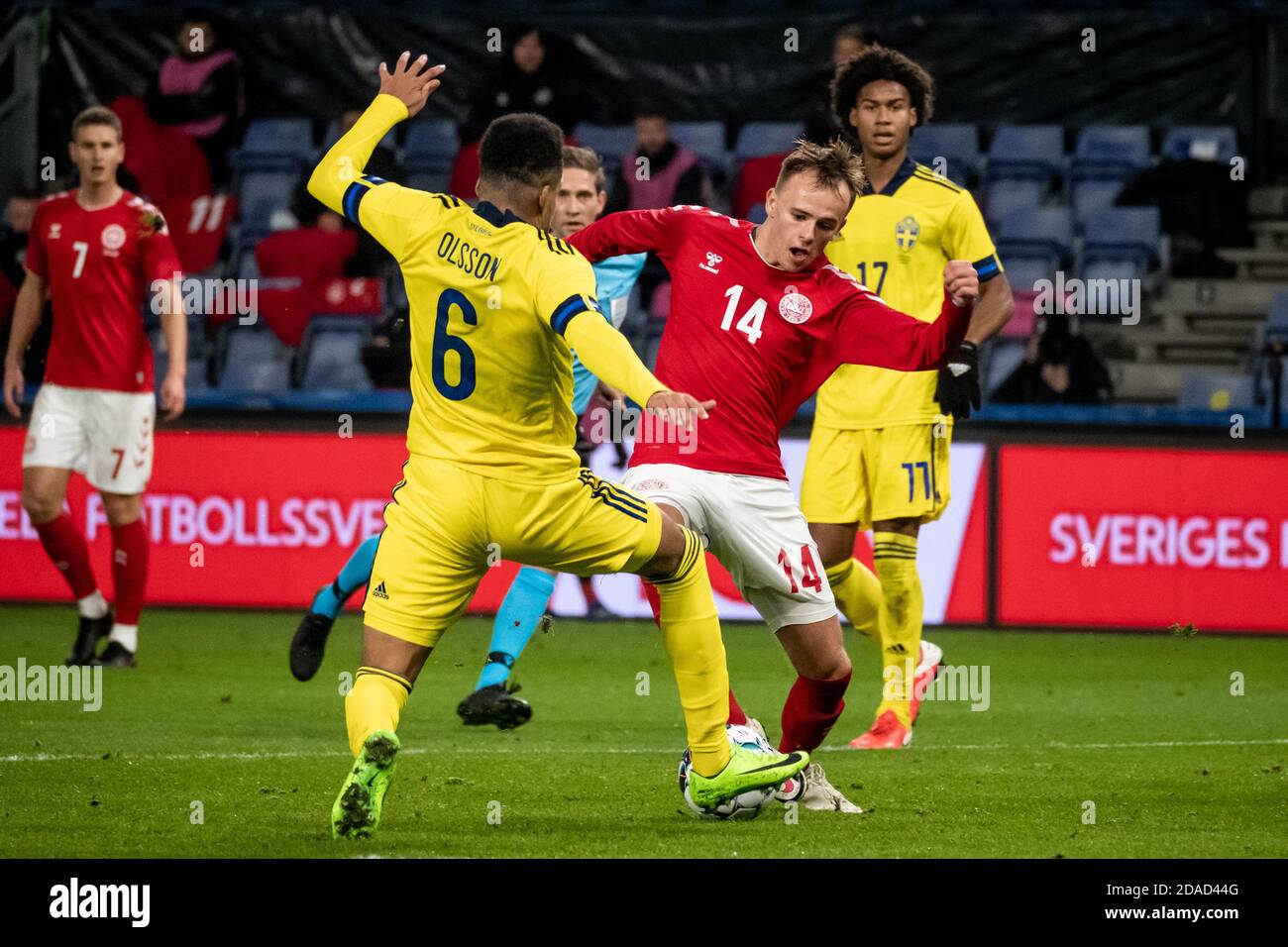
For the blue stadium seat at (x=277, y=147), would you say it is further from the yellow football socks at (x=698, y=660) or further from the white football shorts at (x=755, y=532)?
the yellow football socks at (x=698, y=660)

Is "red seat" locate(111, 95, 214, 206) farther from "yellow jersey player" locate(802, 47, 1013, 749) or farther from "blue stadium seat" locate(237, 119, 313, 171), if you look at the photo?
"yellow jersey player" locate(802, 47, 1013, 749)

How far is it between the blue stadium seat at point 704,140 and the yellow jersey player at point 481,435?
971 centimetres

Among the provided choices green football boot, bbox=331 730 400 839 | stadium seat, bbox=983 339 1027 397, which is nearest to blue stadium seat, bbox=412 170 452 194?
stadium seat, bbox=983 339 1027 397

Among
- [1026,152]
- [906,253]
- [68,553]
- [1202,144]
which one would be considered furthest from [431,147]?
[906,253]

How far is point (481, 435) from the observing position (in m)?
5.48

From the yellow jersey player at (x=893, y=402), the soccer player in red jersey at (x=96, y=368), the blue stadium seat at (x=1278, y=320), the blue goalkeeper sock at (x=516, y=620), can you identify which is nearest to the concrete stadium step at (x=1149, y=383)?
the blue stadium seat at (x=1278, y=320)

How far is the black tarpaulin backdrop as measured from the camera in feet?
50.3

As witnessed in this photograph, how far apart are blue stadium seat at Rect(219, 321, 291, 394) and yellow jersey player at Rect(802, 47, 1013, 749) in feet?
22.1

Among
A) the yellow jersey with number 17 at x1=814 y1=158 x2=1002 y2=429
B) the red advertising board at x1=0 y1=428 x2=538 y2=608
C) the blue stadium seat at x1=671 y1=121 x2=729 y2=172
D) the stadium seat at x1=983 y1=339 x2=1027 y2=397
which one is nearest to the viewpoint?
the yellow jersey with number 17 at x1=814 y1=158 x2=1002 y2=429

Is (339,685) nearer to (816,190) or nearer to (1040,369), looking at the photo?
(816,190)

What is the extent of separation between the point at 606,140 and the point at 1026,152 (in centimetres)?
312

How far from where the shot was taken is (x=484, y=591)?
11.7 meters

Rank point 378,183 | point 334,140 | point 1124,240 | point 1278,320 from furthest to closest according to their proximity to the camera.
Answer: point 334,140 < point 1124,240 < point 1278,320 < point 378,183

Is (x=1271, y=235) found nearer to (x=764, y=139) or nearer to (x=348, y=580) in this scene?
(x=764, y=139)
